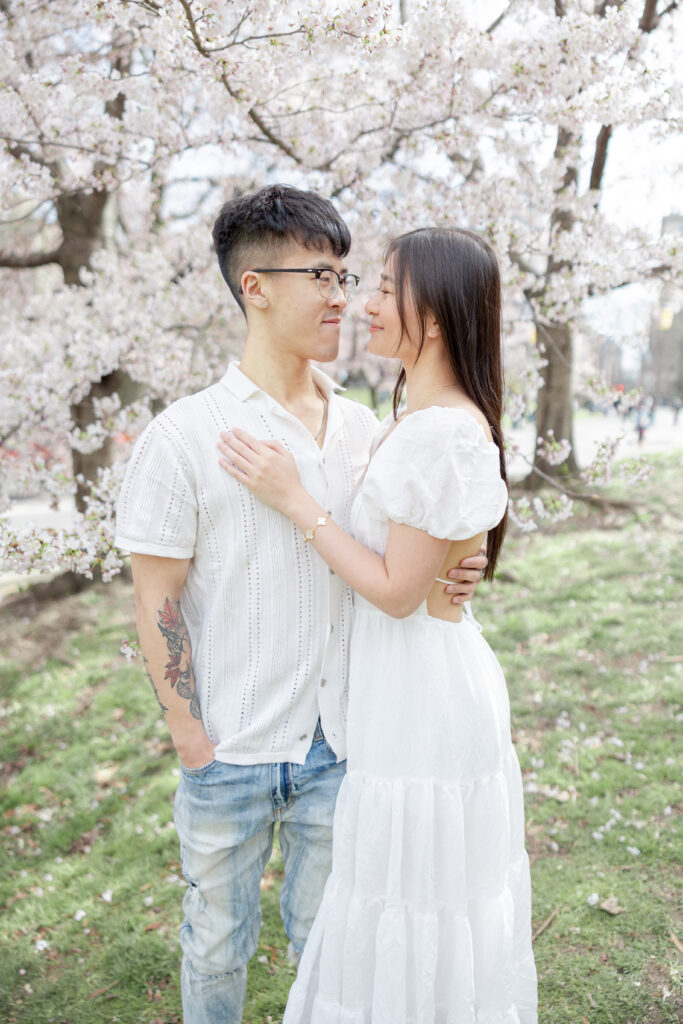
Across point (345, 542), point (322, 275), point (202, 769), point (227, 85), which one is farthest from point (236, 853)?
point (227, 85)

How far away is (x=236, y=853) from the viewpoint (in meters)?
2.08

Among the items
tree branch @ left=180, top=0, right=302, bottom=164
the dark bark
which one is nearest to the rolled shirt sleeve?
tree branch @ left=180, top=0, right=302, bottom=164

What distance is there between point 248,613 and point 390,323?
912mm

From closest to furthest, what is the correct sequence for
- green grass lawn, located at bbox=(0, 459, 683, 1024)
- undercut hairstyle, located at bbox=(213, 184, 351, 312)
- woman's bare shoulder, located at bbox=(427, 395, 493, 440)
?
woman's bare shoulder, located at bbox=(427, 395, 493, 440) → undercut hairstyle, located at bbox=(213, 184, 351, 312) → green grass lawn, located at bbox=(0, 459, 683, 1024)

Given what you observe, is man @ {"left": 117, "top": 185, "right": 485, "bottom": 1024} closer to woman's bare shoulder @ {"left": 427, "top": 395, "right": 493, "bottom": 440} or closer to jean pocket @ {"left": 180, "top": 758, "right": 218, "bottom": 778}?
jean pocket @ {"left": 180, "top": 758, "right": 218, "bottom": 778}

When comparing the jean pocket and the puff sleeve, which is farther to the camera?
the jean pocket

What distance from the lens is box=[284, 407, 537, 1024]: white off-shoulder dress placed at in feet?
6.16

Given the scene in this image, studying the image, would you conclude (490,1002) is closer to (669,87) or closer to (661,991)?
(661,991)

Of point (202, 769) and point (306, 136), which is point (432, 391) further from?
point (306, 136)

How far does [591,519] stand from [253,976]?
815 centimetres

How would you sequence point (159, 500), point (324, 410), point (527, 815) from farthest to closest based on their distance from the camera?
1. point (527, 815)
2. point (324, 410)
3. point (159, 500)

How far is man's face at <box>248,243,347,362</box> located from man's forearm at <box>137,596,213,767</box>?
833 millimetres

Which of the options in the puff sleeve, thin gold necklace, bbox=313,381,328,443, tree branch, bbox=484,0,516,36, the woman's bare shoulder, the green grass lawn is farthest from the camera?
tree branch, bbox=484,0,516,36

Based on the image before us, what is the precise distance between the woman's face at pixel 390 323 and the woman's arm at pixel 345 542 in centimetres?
43
